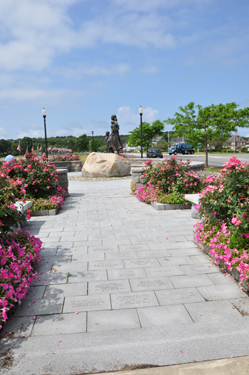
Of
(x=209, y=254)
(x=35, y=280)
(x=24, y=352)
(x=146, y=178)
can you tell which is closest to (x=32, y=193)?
(x=146, y=178)

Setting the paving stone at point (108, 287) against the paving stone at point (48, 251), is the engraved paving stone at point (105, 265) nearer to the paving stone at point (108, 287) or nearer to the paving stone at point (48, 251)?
the paving stone at point (108, 287)

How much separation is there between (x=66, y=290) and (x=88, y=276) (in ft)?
1.39

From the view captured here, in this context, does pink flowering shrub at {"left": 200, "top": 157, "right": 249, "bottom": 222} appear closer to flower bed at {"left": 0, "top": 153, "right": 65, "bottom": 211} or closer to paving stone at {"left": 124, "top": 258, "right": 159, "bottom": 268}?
paving stone at {"left": 124, "top": 258, "right": 159, "bottom": 268}

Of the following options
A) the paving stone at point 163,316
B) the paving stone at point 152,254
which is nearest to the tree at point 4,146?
the paving stone at point 152,254

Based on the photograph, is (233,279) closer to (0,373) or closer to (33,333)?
(33,333)

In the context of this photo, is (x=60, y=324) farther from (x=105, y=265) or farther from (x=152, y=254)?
(x=152, y=254)

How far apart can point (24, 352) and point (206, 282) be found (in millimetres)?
2251

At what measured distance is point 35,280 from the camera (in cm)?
363

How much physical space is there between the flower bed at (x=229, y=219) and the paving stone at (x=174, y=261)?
379mm

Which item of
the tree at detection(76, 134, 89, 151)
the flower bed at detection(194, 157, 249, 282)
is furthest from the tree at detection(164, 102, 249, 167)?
the tree at detection(76, 134, 89, 151)

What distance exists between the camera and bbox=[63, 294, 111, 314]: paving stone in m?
2.99

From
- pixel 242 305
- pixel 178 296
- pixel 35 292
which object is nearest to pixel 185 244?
pixel 178 296

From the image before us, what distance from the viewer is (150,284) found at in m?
3.51

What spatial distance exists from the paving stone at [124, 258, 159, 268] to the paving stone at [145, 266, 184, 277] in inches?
5.2
